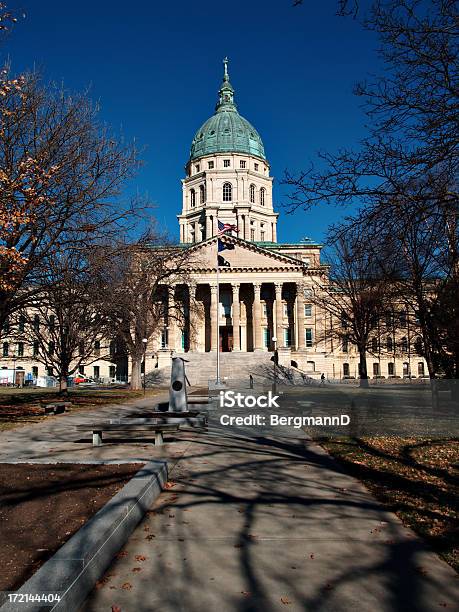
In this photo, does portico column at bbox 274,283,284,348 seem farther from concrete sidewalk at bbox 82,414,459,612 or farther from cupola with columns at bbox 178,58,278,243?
concrete sidewalk at bbox 82,414,459,612

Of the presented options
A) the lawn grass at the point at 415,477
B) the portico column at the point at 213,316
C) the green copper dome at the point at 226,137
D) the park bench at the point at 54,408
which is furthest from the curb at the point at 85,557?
the green copper dome at the point at 226,137

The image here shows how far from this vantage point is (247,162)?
274 feet

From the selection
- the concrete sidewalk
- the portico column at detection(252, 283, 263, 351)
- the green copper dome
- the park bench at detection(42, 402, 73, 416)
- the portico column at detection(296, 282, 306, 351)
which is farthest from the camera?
the green copper dome

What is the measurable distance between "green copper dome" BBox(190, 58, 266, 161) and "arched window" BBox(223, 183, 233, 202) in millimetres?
5994

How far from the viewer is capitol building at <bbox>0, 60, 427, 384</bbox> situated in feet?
191

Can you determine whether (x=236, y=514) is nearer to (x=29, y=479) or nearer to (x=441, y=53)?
(x=29, y=479)

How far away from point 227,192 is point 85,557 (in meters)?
80.9

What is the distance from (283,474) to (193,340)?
5503cm

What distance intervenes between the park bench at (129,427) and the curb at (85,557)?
4.69m

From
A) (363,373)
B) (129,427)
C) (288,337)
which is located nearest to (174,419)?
(129,427)

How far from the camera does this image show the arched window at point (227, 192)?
81812 millimetres

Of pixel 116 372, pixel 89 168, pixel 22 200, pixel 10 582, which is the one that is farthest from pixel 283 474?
pixel 116 372

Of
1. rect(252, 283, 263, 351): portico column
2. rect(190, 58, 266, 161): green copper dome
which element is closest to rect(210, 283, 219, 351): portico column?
rect(252, 283, 263, 351): portico column

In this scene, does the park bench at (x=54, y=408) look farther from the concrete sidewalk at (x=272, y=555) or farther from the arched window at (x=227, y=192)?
the arched window at (x=227, y=192)
